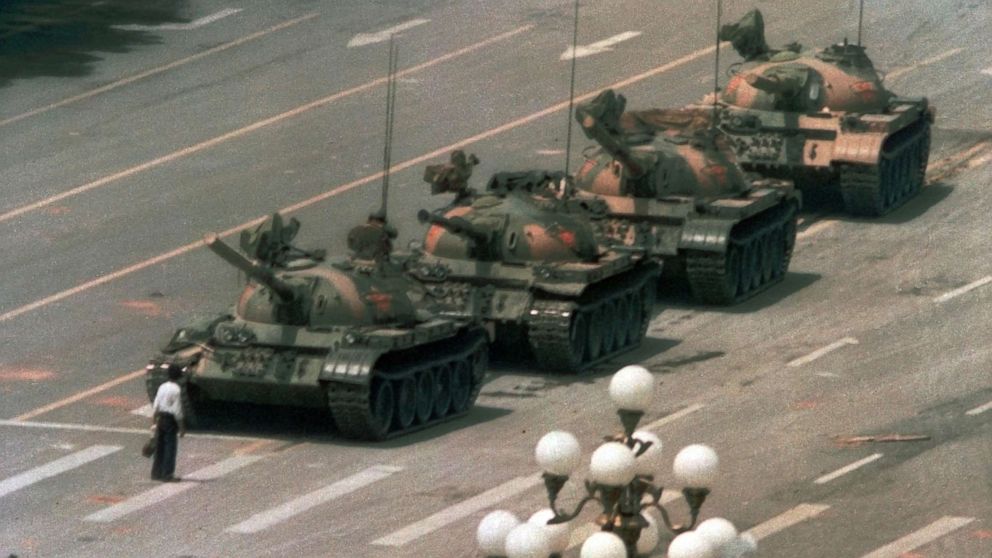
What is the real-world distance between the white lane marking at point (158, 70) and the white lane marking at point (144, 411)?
18.5 m

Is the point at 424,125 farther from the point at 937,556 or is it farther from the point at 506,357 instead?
the point at 937,556

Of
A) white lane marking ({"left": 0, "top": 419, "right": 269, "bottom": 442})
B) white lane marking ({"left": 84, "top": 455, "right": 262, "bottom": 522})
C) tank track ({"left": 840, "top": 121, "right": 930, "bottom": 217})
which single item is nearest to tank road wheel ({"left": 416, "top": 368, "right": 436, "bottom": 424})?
white lane marking ({"left": 0, "top": 419, "right": 269, "bottom": 442})

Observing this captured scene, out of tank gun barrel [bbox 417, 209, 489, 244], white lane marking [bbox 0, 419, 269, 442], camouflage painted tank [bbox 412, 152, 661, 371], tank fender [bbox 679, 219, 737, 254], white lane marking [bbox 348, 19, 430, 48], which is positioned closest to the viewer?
white lane marking [bbox 0, 419, 269, 442]

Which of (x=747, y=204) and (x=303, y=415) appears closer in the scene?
(x=303, y=415)

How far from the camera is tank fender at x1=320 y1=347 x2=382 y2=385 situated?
120 ft

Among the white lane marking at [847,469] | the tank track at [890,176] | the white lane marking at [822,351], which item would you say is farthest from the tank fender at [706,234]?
the white lane marking at [847,469]

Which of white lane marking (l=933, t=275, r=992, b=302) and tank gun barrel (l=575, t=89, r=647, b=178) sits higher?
tank gun barrel (l=575, t=89, r=647, b=178)

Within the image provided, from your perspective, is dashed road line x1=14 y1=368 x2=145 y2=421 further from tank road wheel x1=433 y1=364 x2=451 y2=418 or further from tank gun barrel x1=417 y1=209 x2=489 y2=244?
tank road wheel x1=433 y1=364 x2=451 y2=418

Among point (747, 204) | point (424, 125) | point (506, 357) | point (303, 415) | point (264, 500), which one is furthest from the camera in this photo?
point (424, 125)

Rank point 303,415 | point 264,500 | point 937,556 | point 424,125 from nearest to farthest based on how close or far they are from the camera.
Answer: point 937,556 < point 264,500 < point 303,415 < point 424,125

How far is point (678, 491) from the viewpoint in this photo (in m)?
35.3

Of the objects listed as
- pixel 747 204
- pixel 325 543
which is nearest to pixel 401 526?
pixel 325 543

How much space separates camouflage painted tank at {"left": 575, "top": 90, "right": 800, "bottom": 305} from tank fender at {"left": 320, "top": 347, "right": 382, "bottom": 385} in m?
9.23

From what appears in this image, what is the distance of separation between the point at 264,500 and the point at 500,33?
99.4ft
